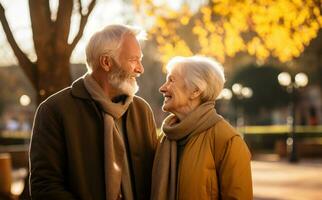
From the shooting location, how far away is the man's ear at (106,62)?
4.31 m

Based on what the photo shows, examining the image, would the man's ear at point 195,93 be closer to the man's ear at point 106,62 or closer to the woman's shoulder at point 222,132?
the woman's shoulder at point 222,132

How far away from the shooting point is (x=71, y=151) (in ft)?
13.6

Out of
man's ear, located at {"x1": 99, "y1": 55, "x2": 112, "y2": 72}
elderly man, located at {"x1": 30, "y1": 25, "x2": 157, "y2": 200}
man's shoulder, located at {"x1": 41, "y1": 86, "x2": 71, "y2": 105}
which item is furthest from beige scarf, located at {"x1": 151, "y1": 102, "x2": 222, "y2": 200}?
man's shoulder, located at {"x1": 41, "y1": 86, "x2": 71, "y2": 105}

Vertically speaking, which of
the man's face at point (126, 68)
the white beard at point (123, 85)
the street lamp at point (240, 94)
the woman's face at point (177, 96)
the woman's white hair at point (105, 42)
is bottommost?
the street lamp at point (240, 94)

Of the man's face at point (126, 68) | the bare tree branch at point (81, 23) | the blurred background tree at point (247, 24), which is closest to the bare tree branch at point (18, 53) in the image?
the bare tree branch at point (81, 23)

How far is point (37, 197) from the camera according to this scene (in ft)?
13.4

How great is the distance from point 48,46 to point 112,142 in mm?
6892

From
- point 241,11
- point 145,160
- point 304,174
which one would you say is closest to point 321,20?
point 241,11

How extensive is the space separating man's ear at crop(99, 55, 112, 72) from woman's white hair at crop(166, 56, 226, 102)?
1.40ft

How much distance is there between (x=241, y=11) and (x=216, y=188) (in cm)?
1004

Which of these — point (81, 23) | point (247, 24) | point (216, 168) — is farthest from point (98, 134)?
point (247, 24)

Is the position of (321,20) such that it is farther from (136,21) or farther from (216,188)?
(216,188)

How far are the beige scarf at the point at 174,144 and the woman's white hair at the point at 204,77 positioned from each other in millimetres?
77

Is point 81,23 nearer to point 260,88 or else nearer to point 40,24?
point 40,24
